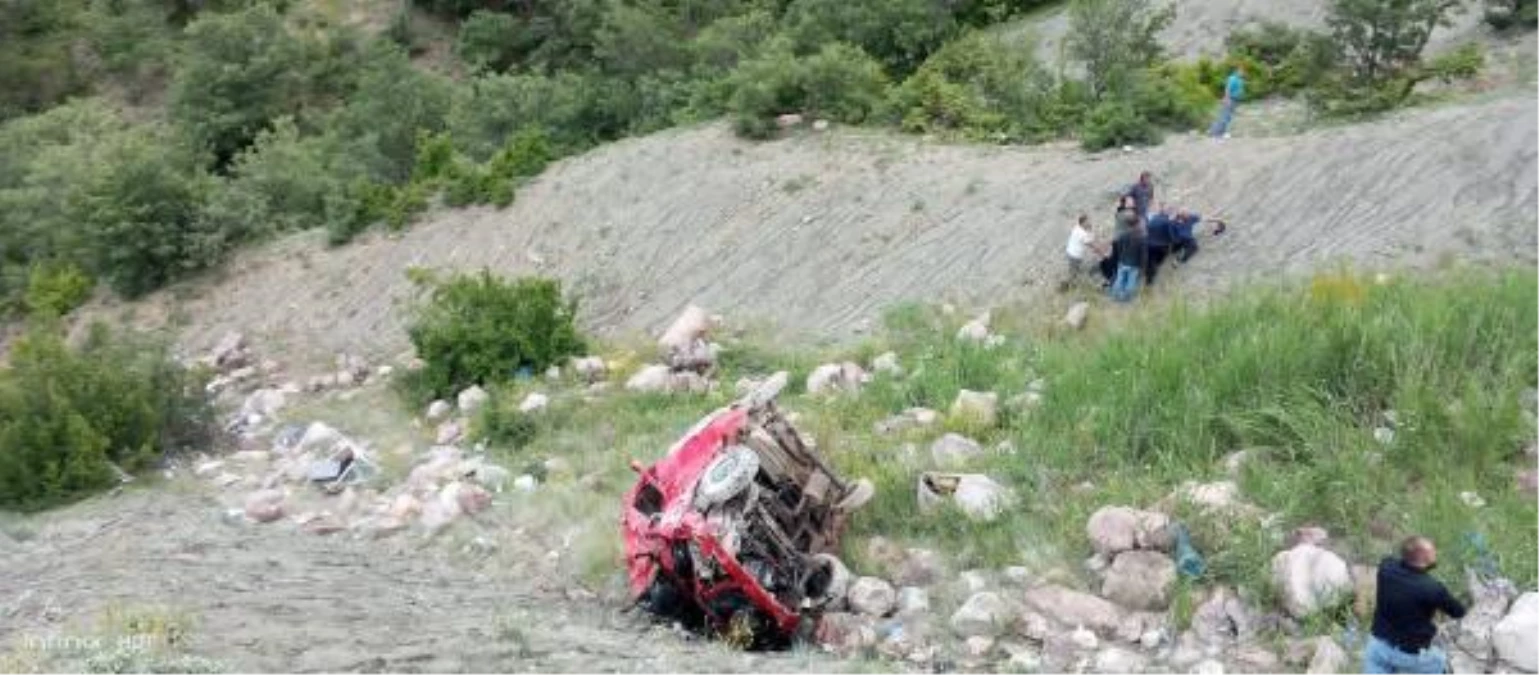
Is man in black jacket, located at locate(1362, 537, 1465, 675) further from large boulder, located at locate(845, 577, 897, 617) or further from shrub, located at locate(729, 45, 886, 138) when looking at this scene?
shrub, located at locate(729, 45, 886, 138)

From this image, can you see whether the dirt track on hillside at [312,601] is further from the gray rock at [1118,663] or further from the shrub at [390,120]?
→ the shrub at [390,120]

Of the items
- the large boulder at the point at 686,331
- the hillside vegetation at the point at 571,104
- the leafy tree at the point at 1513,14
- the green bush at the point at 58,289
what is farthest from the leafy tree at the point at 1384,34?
the green bush at the point at 58,289

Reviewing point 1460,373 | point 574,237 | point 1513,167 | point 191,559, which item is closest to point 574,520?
point 191,559

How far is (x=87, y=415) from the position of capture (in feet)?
46.1

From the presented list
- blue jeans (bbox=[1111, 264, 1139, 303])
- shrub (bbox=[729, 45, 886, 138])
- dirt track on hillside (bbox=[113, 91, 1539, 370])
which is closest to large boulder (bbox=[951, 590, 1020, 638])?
blue jeans (bbox=[1111, 264, 1139, 303])

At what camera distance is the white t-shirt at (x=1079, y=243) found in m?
14.5

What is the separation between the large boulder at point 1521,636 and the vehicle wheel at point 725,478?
14.3ft

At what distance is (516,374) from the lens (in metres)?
15.2

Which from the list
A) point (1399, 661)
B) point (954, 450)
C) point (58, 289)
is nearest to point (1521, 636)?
point (1399, 661)

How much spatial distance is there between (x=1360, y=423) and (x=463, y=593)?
20.6 ft

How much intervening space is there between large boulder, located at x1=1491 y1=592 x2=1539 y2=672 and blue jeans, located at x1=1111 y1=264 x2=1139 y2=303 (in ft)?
21.1

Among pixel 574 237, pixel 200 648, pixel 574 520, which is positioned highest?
pixel 200 648

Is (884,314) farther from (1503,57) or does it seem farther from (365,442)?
(1503,57)

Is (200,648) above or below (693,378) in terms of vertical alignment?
above
